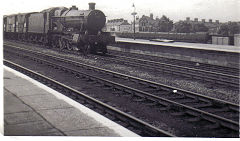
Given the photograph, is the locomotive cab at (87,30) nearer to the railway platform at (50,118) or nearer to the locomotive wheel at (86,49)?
the locomotive wheel at (86,49)

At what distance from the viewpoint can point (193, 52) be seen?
16125 mm

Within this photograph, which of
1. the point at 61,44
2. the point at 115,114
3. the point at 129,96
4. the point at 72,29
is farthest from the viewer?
the point at 61,44

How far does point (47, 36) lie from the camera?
22.8 metres

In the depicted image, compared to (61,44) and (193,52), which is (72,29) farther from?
(193,52)

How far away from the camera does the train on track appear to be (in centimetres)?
1843

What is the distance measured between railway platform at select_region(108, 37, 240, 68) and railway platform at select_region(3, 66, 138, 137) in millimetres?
9781

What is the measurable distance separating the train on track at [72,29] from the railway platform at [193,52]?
2685 millimetres

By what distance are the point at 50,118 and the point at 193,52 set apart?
39.8 ft

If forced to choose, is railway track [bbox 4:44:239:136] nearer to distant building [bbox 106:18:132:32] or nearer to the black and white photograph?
the black and white photograph

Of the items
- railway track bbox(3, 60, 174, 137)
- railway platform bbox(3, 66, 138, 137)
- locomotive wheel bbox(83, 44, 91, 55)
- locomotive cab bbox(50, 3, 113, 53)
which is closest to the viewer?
railway platform bbox(3, 66, 138, 137)

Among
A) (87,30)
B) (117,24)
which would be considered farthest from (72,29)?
(117,24)

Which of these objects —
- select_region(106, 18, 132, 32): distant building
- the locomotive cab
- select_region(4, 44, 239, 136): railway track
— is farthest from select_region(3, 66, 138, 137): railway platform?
select_region(106, 18, 132, 32): distant building

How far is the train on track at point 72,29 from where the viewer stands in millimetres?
18430

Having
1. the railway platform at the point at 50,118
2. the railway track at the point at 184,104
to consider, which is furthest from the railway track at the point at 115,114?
the railway track at the point at 184,104
